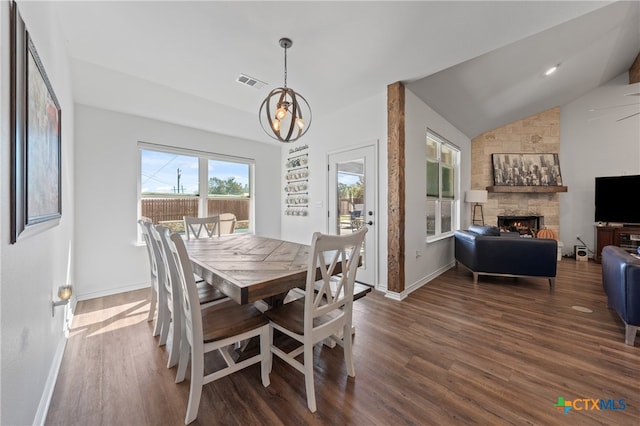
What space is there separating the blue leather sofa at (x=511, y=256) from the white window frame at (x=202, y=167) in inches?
153

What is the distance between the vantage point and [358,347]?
6.60ft

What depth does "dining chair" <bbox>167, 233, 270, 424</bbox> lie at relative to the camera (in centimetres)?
127

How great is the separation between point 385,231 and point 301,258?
69.3 inches

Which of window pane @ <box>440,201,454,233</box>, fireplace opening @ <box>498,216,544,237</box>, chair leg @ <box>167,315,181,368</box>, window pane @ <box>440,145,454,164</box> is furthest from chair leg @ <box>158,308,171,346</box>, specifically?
fireplace opening @ <box>498,216,544,237</box>

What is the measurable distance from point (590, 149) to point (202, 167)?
805 centimetres

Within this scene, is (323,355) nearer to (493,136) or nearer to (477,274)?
(477,274)

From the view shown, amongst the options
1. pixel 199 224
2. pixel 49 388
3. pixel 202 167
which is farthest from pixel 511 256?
pixel 202 167

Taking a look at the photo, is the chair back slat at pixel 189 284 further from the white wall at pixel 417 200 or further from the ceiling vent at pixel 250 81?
the white wall at pixel 417 200

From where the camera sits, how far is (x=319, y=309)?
1414 mm

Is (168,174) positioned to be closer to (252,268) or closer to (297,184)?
(297,184)

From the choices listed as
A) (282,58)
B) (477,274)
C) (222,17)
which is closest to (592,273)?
(477,274)

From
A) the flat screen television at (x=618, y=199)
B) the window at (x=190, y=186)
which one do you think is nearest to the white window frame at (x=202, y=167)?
the window at (x=190, y=186)

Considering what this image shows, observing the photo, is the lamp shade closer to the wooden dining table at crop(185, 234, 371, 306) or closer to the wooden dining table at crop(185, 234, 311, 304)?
the wooden dining table at crop(185, 234, 371, 306)

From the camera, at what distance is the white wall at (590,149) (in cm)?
492
